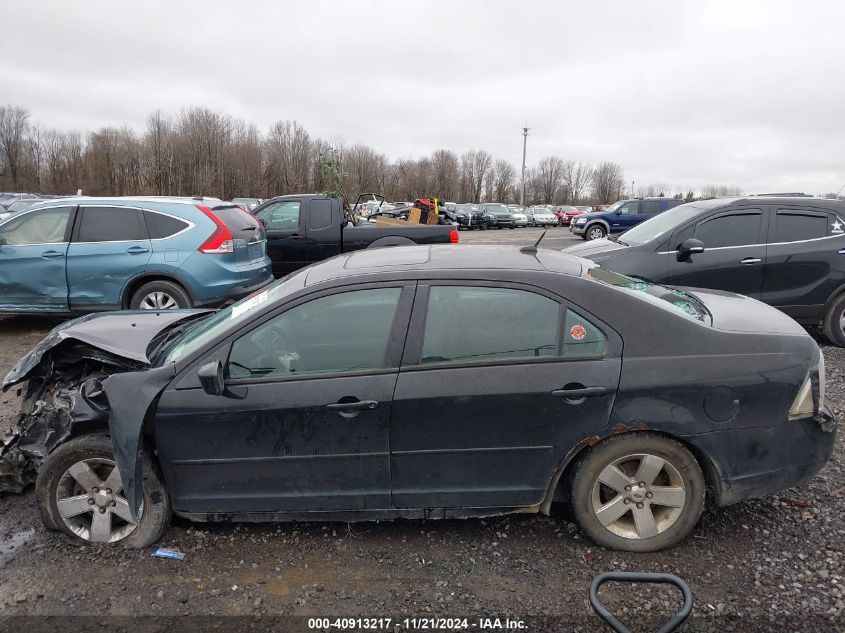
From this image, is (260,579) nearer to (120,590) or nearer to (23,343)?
(120,590)

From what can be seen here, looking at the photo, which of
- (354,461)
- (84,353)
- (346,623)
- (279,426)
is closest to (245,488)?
(279,426)

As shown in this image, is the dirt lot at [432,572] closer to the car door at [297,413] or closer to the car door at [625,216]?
the car door at [297,413]

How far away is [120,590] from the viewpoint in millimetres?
2729

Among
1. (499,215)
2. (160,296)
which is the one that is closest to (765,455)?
(160,296)

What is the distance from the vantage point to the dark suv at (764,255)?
6500mm

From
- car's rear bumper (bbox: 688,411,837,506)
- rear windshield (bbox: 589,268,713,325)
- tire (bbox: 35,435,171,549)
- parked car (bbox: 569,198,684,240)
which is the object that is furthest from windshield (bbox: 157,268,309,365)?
parked car (bbox: 569,198,684,240)

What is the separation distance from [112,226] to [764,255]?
26.0 ft

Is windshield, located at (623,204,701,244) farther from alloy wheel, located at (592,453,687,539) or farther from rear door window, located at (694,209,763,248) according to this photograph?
alloy wheel, located at (592,453,687,539)

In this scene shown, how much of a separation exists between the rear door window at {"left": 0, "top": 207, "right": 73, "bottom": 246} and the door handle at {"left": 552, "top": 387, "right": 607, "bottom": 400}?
22.8 feet

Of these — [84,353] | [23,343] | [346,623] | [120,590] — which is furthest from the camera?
[23,343]

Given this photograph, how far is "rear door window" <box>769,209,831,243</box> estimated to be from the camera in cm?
659

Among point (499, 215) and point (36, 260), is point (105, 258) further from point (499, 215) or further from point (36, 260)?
point (499, 215)

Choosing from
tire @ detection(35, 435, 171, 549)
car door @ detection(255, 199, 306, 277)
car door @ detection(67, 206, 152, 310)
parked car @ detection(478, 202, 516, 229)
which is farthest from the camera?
parked car @ detection(478, 202, 516, 229)

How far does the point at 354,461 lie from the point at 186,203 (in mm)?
5749
